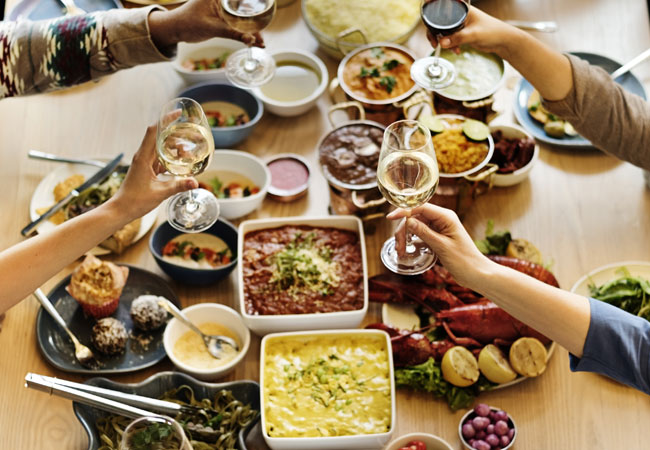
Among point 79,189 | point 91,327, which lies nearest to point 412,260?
point 91,327

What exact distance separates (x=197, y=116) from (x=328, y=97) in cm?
100

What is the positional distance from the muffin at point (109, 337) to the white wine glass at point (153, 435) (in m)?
0.66

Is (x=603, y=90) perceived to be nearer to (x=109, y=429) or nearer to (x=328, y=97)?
(x=328, y=97)

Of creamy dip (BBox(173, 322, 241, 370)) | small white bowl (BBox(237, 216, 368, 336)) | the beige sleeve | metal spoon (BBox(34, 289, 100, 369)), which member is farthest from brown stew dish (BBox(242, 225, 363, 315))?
the beige sleeve

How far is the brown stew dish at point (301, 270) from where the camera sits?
230 centimetres

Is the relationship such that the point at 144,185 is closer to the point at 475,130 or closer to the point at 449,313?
the point at 449,313

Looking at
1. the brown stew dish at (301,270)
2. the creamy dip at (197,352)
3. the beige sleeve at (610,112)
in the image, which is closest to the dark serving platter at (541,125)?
the beige sleeve at (610,112)

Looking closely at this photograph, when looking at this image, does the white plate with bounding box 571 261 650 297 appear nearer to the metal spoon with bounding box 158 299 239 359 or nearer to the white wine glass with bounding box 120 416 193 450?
the metal spoon with bounding box 158 299 239 359

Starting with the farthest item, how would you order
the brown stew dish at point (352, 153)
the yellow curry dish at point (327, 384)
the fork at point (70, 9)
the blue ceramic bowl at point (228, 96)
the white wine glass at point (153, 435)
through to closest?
the fork at point (70, 9) < the blue ceramic bowl at point (228, 96) < the brown stew dish at point (352, 153) < the yellow curry dish at point (327, 384) < the white wine glass at point (153, 435)

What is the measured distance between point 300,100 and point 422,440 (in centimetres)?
137

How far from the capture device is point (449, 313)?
2301mm

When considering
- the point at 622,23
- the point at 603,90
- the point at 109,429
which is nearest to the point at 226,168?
the point at 109,429

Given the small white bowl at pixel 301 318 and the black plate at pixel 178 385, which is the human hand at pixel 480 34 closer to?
the small white bowl at pixel 301 318

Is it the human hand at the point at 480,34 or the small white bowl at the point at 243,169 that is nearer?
the human hand at the point at 480,34
